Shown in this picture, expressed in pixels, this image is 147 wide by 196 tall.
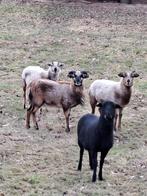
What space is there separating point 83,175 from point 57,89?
10.3 ft

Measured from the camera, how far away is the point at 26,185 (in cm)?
885

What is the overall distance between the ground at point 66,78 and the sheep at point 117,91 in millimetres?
534

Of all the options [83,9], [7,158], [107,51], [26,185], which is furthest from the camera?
[83,9]

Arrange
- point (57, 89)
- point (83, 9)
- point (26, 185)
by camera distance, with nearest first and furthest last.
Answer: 1. point (26, 185)
2. point (57, 89)
3. point (83, 9)

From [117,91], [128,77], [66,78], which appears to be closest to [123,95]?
[117,91]

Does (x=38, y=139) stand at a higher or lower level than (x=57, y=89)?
lower

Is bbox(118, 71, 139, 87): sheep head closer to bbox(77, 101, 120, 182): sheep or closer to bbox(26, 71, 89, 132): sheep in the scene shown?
bbox(26, 71, 89, 132): sheep

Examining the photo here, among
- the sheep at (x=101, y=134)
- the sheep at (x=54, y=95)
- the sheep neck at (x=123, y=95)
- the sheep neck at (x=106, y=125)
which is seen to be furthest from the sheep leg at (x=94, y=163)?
the sheep neck at (x=123, y=95)

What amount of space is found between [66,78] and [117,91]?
448cm

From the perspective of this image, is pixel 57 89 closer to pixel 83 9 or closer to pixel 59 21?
pixel 59 21

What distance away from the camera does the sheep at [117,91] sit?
39.8ft

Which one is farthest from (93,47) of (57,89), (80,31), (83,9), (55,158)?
(55,158)

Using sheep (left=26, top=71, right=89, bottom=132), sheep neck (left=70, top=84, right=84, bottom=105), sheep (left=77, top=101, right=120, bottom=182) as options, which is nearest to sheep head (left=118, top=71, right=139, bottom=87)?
sheep (left=26, top=71, right=89, bottom=132)

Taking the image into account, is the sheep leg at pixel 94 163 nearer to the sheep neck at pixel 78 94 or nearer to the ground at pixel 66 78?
the ground at pixel 66 78
